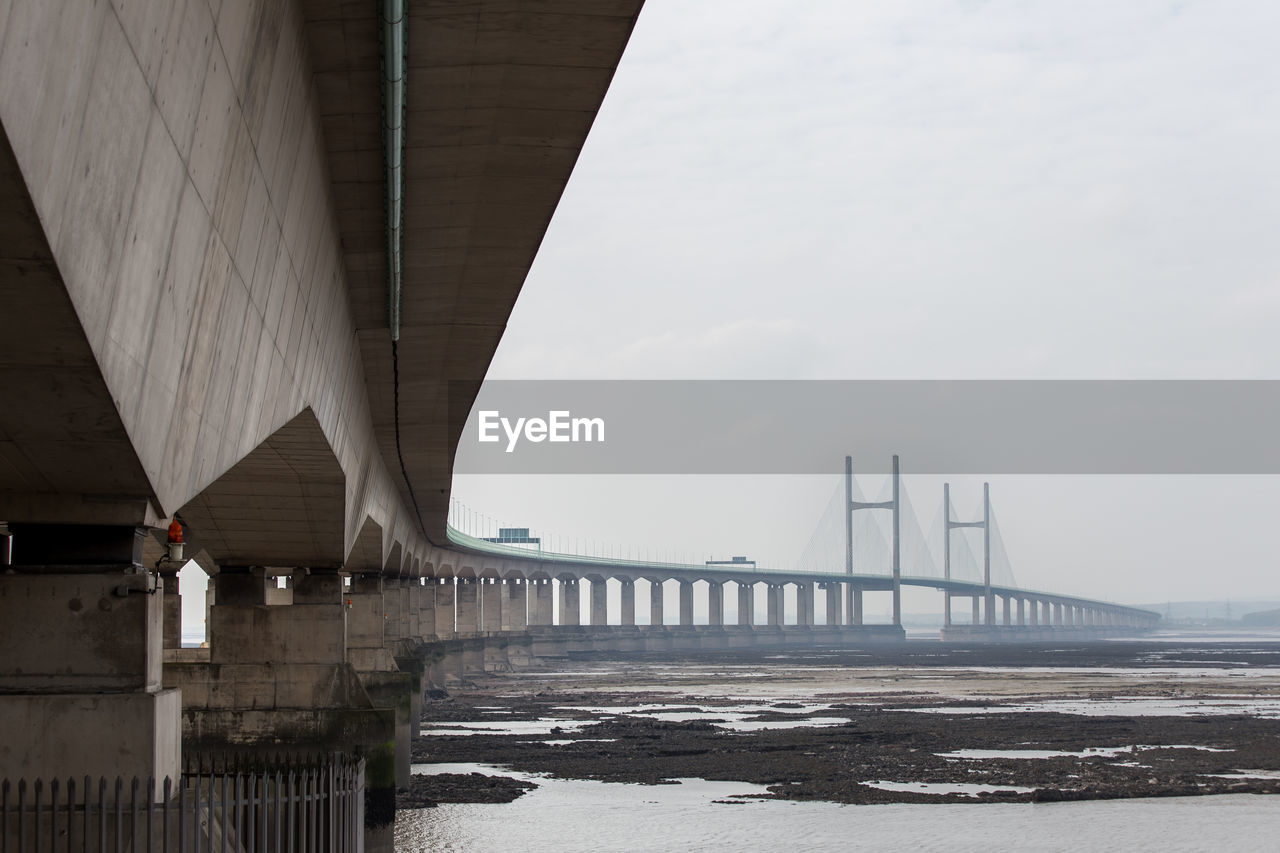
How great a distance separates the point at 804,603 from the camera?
199 m

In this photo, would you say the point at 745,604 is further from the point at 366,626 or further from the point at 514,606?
the point at 366,626

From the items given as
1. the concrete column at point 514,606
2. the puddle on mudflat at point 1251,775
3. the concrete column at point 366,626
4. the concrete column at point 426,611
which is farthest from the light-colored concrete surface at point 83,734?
the concrete column at point 514,606

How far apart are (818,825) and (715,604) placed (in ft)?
510

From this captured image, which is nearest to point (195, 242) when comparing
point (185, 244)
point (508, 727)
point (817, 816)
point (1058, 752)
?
point (185, 244)

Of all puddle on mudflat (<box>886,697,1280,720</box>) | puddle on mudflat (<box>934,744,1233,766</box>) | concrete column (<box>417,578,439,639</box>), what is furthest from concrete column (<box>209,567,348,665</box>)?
concrete column (<box>417,578,439,639</box>)

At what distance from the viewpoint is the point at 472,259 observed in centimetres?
1522

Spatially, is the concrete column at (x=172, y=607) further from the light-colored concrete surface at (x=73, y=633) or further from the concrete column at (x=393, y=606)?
the light-colored concrete surface at (x=73, y=633)

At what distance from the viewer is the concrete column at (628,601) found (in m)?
166

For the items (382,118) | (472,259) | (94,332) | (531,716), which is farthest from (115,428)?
(531,716)

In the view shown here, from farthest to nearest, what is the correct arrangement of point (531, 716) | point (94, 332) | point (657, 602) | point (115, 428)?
point (657, 602), point (531, 716), point (115, 428), point (94, 332)

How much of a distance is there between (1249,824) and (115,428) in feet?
80.6

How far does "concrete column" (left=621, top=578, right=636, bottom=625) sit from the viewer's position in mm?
165750

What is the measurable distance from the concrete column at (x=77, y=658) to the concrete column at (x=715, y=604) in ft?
563

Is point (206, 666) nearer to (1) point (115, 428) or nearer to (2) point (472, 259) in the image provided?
(2) point (472, 259)
